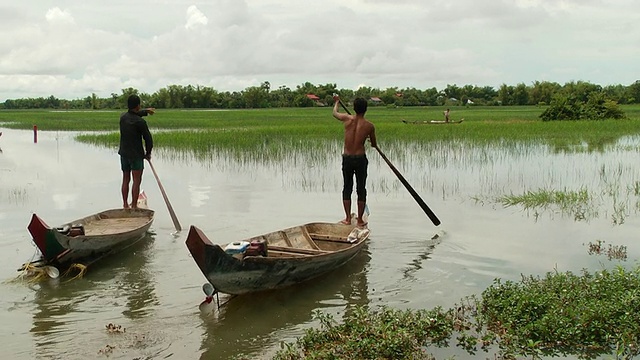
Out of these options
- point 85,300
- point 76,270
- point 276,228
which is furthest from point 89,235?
point 276,228

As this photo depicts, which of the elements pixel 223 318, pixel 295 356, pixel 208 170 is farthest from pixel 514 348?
pixel 208 170

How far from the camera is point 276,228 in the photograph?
26.2 ft

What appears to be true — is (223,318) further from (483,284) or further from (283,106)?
(283,106)

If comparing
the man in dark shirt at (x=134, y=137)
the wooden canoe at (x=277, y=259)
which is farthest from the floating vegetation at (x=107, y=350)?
the man in dark shirt at (x=134, y=137)

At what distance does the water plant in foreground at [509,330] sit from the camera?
392 cm

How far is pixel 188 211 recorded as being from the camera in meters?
9.05

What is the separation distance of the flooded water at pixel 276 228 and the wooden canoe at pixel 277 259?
199 mm

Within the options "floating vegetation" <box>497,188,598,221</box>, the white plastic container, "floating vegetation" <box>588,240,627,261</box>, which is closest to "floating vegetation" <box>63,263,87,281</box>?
the white plastic container

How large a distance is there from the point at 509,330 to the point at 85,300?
337 cm

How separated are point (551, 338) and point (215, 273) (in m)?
2.37

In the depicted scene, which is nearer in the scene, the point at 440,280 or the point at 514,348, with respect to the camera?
the point at 514,348

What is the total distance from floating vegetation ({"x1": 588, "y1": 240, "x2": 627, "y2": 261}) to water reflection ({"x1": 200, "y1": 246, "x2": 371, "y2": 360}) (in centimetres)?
243

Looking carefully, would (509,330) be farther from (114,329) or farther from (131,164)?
(131,164)

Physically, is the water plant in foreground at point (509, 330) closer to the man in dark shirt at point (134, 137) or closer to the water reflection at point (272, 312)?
the water reflection at point (272, 312)
